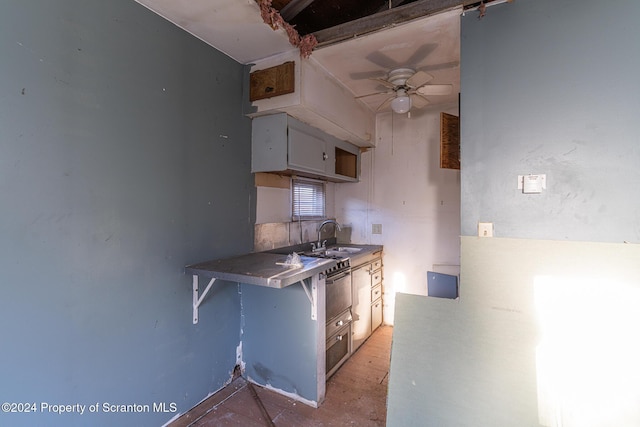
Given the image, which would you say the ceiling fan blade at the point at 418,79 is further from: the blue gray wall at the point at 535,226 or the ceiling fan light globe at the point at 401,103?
the blue gray wall at the point at 535,226

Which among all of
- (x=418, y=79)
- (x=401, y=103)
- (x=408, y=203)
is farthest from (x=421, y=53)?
(x=408, y=203)

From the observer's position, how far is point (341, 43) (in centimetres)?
212

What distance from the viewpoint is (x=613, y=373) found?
4.26 ft

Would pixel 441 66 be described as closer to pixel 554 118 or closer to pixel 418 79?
pixel 418 79

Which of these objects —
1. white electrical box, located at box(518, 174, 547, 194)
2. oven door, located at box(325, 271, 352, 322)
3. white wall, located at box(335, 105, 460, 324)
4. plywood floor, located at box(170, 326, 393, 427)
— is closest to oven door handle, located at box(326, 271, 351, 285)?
oven door, located at box(325, 271, 352, 322)

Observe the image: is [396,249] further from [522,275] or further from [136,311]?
[136,311]

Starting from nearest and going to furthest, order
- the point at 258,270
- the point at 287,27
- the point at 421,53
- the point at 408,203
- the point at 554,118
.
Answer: the point at 554,118 < the point at 258,270 < the point at 287,27 < the point at 421,53 < the point at 408,203

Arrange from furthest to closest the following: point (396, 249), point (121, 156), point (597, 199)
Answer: point (396, 249) < point (121, 156) < point (597, 199)

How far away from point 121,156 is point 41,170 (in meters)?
0.36

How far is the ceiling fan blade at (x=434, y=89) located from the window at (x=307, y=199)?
4.67 feet

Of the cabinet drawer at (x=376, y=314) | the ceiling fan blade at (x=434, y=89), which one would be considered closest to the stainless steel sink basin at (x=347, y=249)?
the cabinet drawer at (x=376, y=314)

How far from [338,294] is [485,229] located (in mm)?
1328

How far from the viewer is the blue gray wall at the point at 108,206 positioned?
50.9 inches

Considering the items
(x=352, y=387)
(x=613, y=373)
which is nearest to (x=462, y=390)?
(x=613, y=373)
